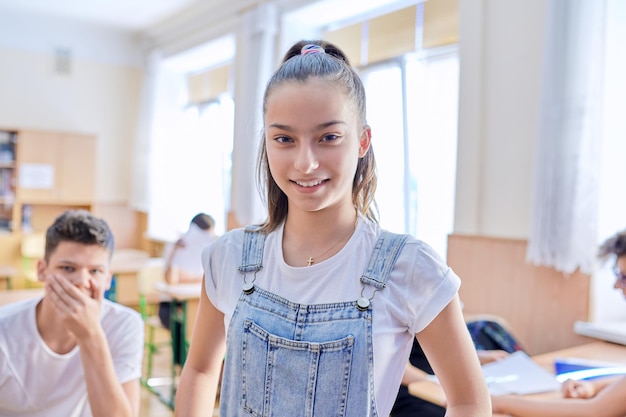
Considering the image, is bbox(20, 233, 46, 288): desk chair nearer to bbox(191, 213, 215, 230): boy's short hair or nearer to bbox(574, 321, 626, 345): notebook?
bbox(191, 213, 215, 230): boy's short hair

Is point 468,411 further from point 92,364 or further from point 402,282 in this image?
point 92,364

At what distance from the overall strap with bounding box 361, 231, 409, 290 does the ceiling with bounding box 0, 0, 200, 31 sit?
234 inches

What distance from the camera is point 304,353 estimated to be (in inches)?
35.5

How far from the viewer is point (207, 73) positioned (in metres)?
7.17

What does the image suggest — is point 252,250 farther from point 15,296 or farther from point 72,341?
point 15,296

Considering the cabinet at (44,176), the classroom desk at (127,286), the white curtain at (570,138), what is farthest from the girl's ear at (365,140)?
the cabinet at (44,176)

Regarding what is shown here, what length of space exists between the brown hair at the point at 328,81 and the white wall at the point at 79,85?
652 cm

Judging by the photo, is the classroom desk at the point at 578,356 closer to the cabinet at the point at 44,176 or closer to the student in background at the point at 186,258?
the student in background at the point at 186,258

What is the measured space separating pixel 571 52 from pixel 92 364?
247 centimetres

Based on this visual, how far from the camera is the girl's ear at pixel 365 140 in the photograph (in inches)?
38.5

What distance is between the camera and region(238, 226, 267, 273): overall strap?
997 mm

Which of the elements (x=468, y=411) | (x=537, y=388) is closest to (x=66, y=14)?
(x=537, y=388)

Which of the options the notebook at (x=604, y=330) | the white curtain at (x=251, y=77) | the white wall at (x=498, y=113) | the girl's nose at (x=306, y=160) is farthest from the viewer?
the white curtain at (x=251, y=77)

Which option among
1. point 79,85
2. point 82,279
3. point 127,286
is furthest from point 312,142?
point 79,85
